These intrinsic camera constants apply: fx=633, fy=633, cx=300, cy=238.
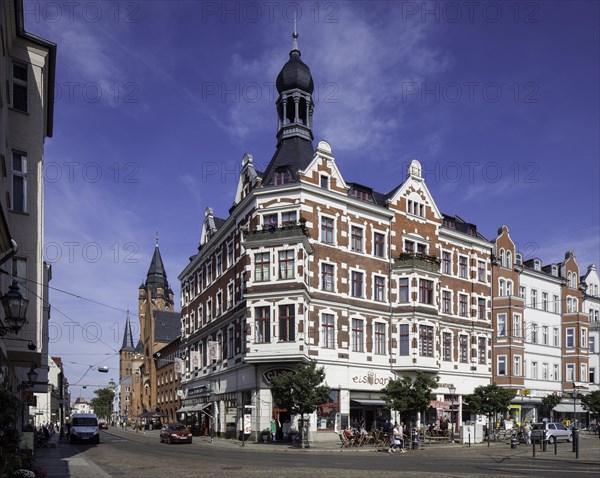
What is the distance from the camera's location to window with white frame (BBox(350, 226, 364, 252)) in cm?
4750

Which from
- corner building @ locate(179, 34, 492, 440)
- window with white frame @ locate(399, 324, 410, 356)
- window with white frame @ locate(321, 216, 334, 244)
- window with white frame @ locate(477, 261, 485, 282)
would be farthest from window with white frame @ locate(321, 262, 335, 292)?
window with white frame @ locate(477, 261, 485, 282)

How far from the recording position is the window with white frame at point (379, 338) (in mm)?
47906

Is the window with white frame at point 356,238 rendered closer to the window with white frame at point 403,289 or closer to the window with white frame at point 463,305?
the window with white frame at point 403,289

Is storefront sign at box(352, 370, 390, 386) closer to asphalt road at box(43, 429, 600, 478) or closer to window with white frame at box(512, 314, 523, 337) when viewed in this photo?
asphalt road at box(43, 429, 600, 478)

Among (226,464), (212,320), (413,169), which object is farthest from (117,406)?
(226,464)

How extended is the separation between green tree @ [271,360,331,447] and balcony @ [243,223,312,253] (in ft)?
29.3

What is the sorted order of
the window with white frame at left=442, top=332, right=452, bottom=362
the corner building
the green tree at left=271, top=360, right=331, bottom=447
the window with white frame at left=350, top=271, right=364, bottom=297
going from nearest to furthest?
the green tree at left=271, top=360, right=331, bottom=447 → the corner building → the window with white frame at left=350, top=271, right=364, bottom=297 → the window with white frame at left=442, top=332, right=452, bottom=362

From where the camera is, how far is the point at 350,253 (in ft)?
154

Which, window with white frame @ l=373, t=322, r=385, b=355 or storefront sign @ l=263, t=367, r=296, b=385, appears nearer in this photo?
storefront sign @ l=263, t=367, r=296, b=385

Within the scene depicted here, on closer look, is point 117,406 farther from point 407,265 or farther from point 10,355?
point 10,355

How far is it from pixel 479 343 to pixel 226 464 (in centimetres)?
3580

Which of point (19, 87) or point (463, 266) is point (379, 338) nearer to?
point (463, 266)

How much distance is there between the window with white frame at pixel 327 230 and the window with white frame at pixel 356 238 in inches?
79.5

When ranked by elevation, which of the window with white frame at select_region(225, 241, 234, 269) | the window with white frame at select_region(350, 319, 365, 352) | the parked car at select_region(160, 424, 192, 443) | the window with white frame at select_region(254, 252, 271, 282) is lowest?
the parked car at select_region(160, 424, 192, 443)
